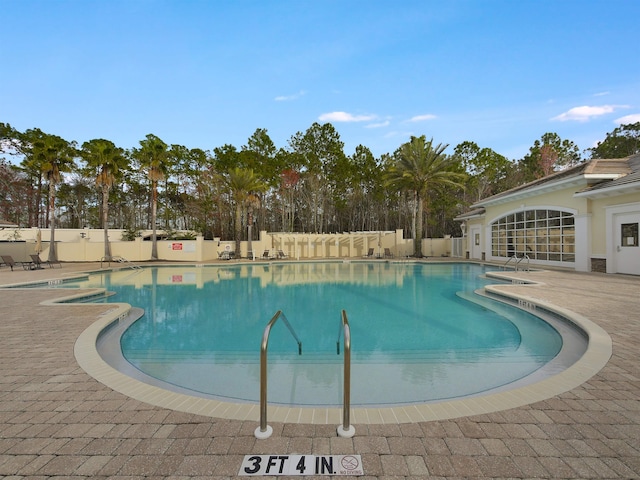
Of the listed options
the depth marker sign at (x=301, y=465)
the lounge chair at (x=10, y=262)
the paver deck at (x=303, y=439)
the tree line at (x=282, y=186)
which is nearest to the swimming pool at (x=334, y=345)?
the paver deck at (x=303, y=439)

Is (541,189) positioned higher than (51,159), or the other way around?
(51,159)

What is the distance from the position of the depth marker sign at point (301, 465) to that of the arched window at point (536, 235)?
1588 cm

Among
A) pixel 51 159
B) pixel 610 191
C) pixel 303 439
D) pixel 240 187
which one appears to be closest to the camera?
pixel 303 439

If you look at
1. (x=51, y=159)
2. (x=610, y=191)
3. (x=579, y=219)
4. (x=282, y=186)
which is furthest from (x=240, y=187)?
(x=610, y=191)

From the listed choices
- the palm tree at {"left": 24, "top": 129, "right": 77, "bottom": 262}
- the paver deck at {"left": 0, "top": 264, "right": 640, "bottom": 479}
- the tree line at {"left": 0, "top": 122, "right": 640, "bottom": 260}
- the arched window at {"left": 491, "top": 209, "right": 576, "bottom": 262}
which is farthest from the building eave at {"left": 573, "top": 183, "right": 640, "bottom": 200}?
the palm tree at {"left": 24, "top": 129, "right": 77, "bottom": 262}

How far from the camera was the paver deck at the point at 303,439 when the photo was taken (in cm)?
191

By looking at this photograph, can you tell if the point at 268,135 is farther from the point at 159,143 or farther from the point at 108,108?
the point at 108,108

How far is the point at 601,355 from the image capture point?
380cm

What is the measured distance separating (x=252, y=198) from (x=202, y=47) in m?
12.3

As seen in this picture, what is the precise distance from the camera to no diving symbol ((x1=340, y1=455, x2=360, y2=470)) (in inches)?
75.4

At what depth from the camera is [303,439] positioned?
220 centimetres

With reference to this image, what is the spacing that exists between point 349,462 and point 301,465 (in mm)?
291

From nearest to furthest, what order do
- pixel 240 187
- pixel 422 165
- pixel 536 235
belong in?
pixel 536 235 → pixel 422 165 → pixel 240 187

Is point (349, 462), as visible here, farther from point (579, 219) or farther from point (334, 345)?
point (579, 219)
